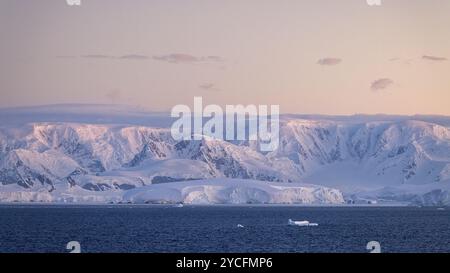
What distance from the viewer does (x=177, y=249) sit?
59375mm

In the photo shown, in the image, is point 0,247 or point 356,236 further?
point 356,236

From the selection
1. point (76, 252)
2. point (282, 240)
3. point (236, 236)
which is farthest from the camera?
point (236, 236)

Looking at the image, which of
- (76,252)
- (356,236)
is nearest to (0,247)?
(356,236)
